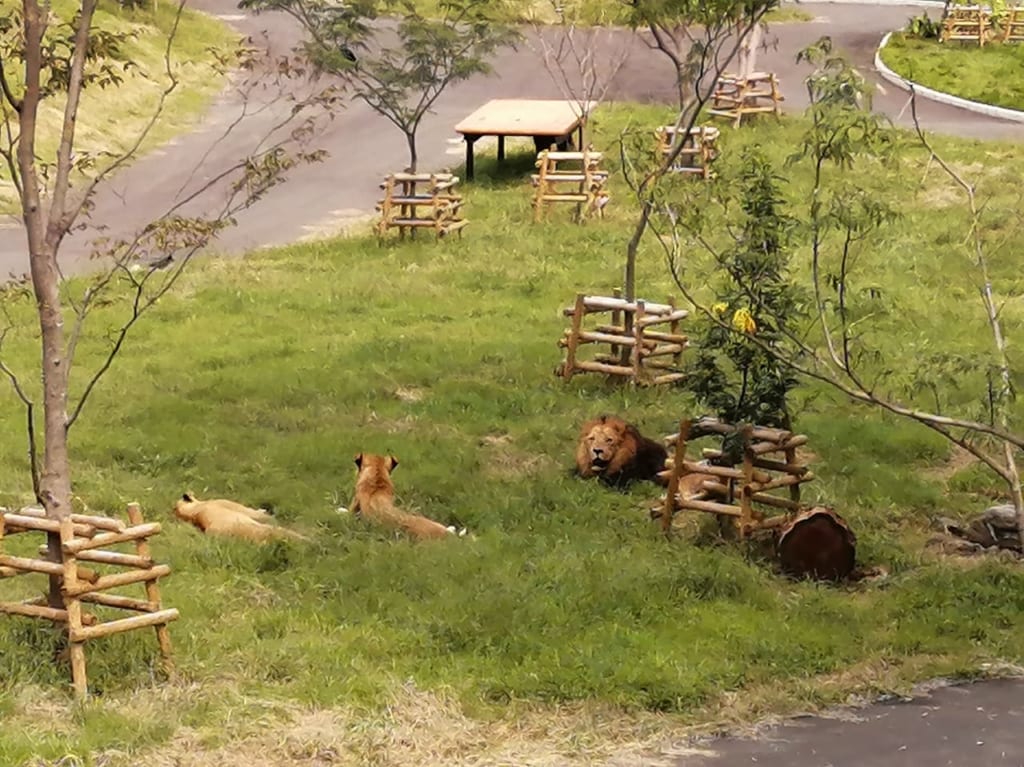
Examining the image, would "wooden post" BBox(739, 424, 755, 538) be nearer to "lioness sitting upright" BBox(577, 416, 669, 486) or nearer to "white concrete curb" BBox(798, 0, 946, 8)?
"lioness sitting upright" BBox(577, 416, 669, 486)

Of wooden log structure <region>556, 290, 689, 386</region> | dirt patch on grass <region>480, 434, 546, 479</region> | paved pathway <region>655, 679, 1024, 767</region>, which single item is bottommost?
paved pathway <region>655, 679, 1024, 767</region>

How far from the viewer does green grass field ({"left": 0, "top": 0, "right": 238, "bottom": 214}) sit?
27.0 meters

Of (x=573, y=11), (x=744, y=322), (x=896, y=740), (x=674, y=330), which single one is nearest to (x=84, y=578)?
(x=896, y=740)

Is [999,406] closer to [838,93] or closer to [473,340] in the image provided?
[838,93]

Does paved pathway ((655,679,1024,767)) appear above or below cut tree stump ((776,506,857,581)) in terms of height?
below

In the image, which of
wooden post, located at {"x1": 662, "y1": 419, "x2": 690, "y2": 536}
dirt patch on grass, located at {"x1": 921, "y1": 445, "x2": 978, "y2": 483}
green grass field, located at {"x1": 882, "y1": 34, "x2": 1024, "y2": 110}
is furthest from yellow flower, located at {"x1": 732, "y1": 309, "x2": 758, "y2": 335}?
green grass field, located at {"x1": 882, "y1": 34, "x2": 1024, "y2": 110}

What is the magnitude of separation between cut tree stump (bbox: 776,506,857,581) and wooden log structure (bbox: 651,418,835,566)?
335mm

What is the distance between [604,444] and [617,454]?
0.13m

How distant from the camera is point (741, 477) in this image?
1047 cm

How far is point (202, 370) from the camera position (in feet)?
50.5

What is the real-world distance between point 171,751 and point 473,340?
9676mm

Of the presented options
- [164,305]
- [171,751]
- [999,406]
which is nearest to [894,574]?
[999,406]

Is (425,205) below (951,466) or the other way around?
the other way around

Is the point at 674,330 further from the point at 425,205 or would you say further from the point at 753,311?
the point at 425,205
